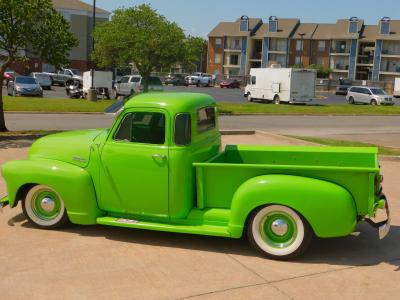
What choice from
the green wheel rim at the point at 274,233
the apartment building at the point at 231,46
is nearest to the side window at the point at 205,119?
the green wheel rim at the point at 274,233

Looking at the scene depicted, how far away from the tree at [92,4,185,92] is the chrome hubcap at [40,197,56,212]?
859 inches

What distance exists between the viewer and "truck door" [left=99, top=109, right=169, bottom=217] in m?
5.83

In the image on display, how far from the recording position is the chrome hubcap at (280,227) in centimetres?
548

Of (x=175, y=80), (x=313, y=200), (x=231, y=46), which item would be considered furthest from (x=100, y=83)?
(x=231, y=46)

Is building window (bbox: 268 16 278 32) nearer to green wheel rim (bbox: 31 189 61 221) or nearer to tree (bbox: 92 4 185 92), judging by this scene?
tree (bbox: 92 4 185 92)

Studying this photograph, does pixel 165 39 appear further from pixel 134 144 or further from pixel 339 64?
pixel 339 64

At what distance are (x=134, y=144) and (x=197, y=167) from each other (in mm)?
787

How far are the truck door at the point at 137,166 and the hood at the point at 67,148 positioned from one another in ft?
0.96

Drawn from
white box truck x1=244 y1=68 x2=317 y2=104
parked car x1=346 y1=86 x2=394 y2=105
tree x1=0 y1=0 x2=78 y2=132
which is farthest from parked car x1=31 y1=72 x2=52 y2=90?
tree x1=0 y1=0 x2=78 y2=132

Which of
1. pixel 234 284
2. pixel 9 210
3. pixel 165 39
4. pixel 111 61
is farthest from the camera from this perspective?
pixel 111 61

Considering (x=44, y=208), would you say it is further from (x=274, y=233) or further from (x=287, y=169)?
(x=287, y=169)

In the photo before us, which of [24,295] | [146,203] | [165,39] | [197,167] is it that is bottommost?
[24,295]

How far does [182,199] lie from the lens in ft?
19.0

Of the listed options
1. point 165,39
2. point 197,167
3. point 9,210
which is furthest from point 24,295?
point 165,39
